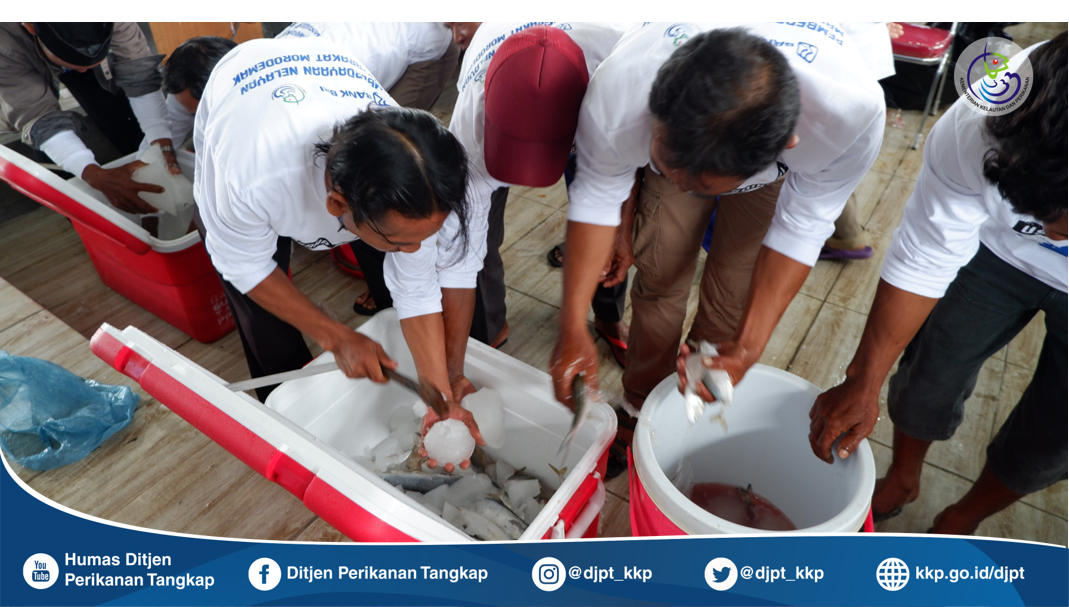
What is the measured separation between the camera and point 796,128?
0.73m

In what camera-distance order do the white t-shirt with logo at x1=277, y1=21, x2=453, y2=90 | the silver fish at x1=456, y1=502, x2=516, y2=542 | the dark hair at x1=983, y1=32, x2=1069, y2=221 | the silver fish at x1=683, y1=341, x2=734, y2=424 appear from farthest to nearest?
the white t-shirt with logo at x1=277, y1=21, x2=453, y2=90, the silver fish at x1=456, y1=502, x2=516, y2=542, the silver fish at x1=683, y1=341, x2=734, y2=424, the dark hair at x1=983, y1=32, x2=1069, y2=221

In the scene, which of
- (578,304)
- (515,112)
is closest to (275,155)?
(515,112)

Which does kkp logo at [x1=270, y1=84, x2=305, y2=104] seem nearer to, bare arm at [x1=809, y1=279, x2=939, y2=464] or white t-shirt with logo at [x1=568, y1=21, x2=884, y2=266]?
white t-shirt with logo at [x1=568, y1=21, x2=884, y2=266]

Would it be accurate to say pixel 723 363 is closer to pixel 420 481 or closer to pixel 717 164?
pixel 717 164

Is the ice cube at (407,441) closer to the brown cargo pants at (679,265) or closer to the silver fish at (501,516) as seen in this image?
the silver fish at (501,516)

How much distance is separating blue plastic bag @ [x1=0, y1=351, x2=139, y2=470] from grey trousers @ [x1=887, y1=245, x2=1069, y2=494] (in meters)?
1.56

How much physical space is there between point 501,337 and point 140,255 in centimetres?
86

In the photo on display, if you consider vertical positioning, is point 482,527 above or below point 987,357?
below

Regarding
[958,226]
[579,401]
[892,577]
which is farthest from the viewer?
[579,401]

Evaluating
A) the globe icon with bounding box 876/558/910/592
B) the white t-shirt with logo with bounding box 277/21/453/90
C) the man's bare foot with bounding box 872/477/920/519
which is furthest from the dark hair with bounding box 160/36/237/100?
the man's bare foot with bounding box 872/477/920/519

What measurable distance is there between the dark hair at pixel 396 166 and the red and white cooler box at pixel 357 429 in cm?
31

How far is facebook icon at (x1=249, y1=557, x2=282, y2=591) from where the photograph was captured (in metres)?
0.66

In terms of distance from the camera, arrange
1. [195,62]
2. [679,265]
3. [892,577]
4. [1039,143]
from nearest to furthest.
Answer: [1039,143] < [892,577] < [679,265] < [195,62]

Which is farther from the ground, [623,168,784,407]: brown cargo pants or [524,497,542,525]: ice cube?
[623,168,784,407]: brown cargo pants
